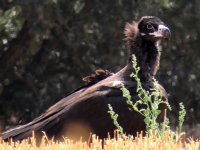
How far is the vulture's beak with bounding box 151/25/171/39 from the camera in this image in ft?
27.8

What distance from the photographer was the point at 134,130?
771 centimetres

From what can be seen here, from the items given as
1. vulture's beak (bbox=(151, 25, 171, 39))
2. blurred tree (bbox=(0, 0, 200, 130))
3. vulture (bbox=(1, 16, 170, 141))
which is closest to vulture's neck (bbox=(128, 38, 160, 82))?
vulture (bbox=(1, 16, 170, 141))

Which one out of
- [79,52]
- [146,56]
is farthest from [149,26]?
[79,52]

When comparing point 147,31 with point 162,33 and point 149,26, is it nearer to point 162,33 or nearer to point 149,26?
point 149,26

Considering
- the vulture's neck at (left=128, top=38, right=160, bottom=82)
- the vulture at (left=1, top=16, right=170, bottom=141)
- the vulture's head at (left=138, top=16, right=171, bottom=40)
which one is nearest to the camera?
the vulture at (left=1, top=16, right=170, bottom=141)

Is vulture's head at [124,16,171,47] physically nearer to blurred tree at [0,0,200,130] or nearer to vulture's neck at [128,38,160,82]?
vulture's neck at [128,38,160,82]

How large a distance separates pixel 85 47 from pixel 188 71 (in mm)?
2026

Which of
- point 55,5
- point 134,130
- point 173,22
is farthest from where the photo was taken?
point 173,22

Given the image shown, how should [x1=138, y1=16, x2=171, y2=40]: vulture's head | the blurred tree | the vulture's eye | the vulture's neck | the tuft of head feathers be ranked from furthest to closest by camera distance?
the blurred tree, the tuft of head feathers, the vulture's eye, [x1=138, y1=16, x2=171, y2=40]: vulture's head, the vulture's neck

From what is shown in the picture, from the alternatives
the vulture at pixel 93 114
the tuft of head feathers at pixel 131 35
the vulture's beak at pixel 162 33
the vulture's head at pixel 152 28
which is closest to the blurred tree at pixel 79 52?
the tuft of head feathers at pixel 131 35

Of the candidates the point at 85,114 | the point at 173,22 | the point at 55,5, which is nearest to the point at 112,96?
the point at 85,114

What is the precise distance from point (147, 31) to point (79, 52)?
5840mm

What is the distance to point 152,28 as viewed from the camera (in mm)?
8719

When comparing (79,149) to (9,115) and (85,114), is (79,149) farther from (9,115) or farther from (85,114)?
(9,115)
